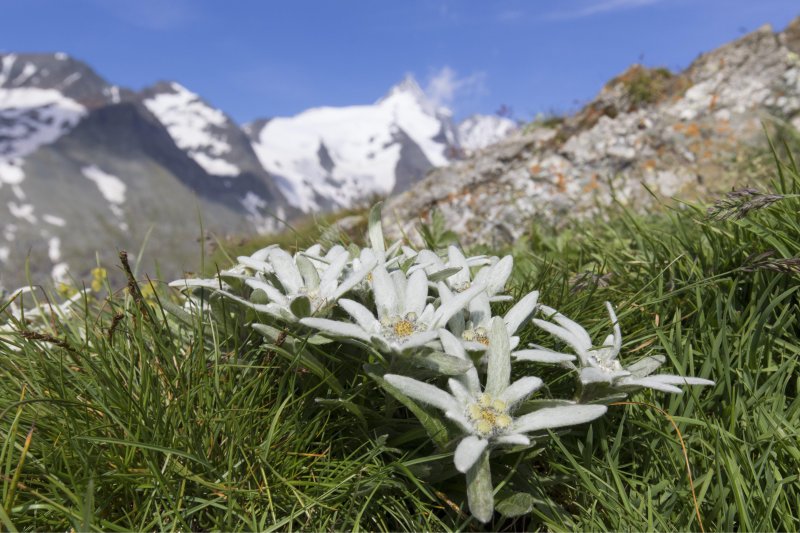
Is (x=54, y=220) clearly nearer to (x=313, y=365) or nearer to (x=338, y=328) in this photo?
(x=313, y=365)

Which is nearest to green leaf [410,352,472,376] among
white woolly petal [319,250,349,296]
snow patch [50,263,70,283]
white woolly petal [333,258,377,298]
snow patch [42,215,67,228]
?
white woolly petal [333,258,377,298]

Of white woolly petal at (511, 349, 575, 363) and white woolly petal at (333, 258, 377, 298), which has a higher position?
white woolly petal at (333, 258, 377, 298)

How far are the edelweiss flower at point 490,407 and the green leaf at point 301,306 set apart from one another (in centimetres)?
49

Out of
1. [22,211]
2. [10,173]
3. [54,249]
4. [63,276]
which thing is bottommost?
[63,276]

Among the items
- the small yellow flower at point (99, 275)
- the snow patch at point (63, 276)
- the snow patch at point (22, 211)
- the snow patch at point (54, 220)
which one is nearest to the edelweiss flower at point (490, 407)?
the snow patch at point (63, 276)

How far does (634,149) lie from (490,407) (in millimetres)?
7095

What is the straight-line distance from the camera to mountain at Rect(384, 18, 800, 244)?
703 centimetres

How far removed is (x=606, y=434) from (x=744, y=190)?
1.32 meters

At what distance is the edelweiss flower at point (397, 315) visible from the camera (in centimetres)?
191

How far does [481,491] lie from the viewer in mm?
1759

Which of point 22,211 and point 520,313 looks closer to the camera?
point 520,313

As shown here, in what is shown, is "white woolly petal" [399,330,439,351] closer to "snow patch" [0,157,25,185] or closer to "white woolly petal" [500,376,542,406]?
"white woolly petal" [500,376,542,406]

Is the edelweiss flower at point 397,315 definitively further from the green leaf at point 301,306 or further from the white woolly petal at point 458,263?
the white woolly petal at point 458,263

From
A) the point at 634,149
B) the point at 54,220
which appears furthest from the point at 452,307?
the point at 54,220
